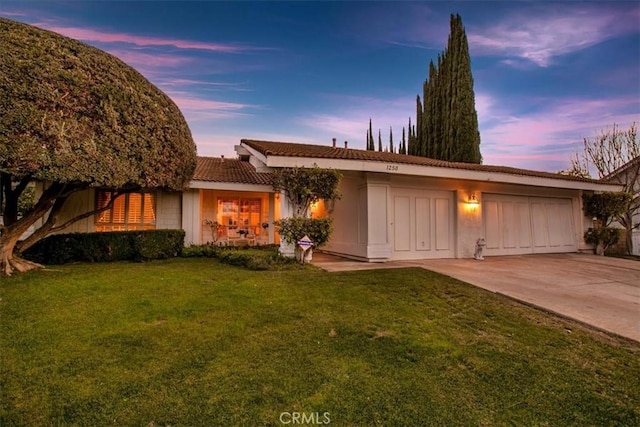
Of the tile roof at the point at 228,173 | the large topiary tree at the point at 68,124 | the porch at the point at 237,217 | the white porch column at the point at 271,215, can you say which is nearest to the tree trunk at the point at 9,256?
the large topiary tree at the point at 68,124

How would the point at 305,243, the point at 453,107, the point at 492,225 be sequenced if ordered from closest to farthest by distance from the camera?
the point at 305,243
the point at 492,225
the point at 453,107

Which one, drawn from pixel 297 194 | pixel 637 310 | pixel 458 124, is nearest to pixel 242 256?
pixel 297 194

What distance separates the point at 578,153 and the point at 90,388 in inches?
1034

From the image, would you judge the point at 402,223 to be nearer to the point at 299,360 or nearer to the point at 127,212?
the point at 299,360

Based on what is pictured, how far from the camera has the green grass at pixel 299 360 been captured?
2.49 meters

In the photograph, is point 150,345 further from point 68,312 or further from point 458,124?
point 458,124

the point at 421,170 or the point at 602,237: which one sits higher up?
the point at 421,170

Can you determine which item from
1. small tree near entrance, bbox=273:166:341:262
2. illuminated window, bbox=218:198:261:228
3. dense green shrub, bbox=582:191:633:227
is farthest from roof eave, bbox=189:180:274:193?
dense green shrub, bbox=582:191:633:227

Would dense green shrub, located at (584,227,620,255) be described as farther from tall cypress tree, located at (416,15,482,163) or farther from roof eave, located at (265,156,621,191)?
tall cypress tree, located at (416,15,482,163)

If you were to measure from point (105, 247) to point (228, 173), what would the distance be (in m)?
5.09

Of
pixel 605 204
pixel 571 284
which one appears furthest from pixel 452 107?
pixel 571 284

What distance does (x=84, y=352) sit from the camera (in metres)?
3.26

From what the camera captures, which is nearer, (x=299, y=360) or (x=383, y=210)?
(x=299, y=360)

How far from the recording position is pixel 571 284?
663 centimetres
